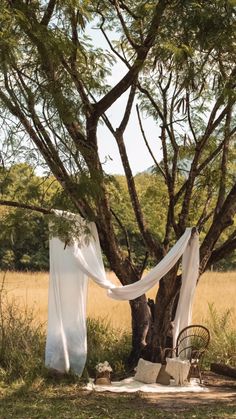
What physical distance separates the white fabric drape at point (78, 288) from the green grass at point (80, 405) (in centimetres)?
41

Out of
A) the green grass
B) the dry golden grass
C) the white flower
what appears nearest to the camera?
the green grass

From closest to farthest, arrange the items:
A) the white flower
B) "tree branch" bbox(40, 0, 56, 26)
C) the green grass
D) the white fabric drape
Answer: the green grass, "tree branch" bbox(40, 0, 56, 26), the white flower, the white fabric drape

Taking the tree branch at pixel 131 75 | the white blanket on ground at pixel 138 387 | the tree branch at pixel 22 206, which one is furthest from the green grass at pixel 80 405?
the tree branch at pixel 131 75

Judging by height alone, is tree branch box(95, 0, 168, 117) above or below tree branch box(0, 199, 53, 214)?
above

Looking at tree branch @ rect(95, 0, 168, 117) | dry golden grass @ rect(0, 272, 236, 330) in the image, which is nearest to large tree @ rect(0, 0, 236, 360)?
tree branch @ rect(95, 0, 168, 117)

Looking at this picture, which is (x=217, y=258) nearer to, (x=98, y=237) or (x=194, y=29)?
(x=98, y=237)

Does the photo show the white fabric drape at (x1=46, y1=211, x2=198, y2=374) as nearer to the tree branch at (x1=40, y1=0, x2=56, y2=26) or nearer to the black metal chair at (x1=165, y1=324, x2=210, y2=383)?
the black metal chair at (x1=165, y1=324, x2=210, y2=383)

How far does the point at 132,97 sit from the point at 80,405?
3.43m

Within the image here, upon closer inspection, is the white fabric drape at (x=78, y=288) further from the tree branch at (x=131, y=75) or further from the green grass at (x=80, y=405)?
the tree branch at (x=131, y=75)

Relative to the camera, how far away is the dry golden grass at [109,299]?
934 centimetres

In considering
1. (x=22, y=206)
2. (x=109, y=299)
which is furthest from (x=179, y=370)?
(x=109, y=299)

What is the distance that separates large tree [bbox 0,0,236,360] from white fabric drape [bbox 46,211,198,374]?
29 centimetres

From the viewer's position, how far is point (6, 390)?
5.77 meters

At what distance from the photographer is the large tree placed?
5398 millimetres
